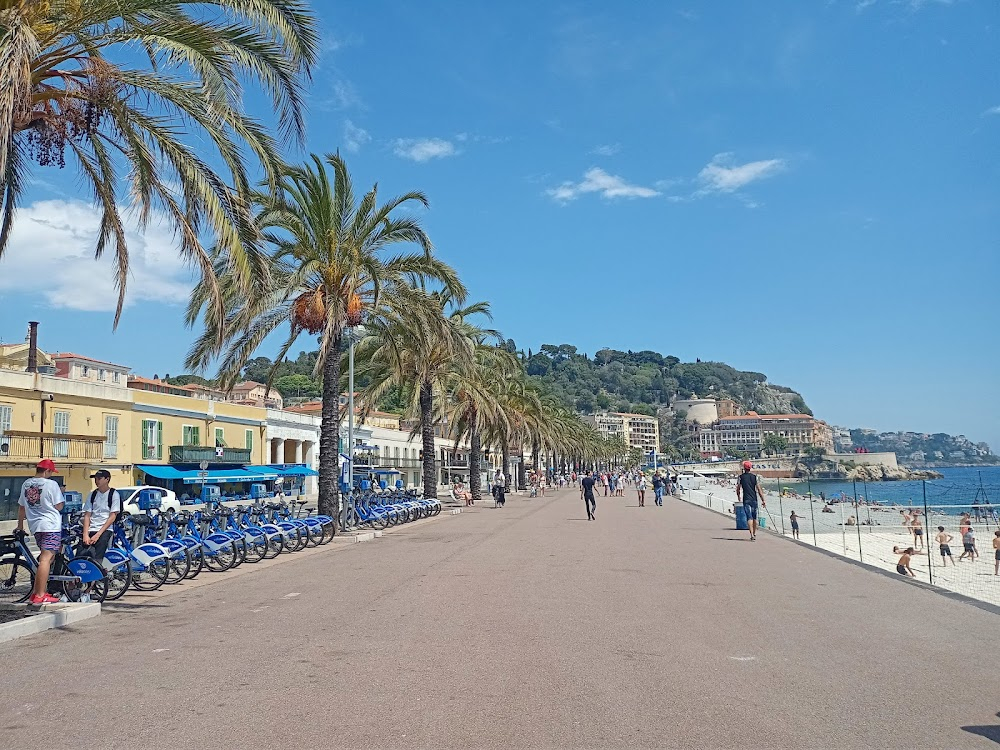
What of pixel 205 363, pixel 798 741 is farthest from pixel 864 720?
pixel 205 363

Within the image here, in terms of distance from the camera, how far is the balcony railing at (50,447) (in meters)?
30.9

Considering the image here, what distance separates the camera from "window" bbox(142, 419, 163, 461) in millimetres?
39969

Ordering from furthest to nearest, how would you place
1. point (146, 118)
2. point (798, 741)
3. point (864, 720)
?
point (146, 118) → point (864, 720) → point (798, 741)

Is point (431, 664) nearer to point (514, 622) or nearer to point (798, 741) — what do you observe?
point (514, 622)

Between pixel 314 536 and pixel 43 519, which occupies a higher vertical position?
pixel 43 519

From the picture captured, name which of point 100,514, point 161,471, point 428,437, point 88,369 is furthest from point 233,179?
point 88,369

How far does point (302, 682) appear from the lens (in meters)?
6.49

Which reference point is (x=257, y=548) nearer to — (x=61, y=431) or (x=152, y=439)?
(x=61, y=431)

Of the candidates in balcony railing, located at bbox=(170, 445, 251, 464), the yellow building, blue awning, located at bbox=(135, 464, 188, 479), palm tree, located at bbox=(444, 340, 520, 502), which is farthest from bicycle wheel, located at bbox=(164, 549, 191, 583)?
balcony railing, located at bbox=(170, 445, 251, 464)

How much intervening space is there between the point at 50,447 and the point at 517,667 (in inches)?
1259

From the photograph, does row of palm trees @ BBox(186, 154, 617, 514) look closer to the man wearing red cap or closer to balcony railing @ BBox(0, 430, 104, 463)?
the man wearing red cap

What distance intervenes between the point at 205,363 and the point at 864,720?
650 inches

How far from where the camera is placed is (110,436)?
122 ft

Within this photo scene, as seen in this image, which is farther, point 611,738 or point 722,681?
point 722,681
